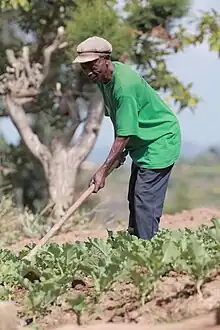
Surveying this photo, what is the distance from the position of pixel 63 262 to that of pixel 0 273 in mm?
396

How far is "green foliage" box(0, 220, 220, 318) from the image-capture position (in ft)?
13.3

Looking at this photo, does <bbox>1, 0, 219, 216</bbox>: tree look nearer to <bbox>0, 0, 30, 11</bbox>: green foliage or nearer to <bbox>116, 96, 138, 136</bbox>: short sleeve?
<bbox>0, 0, 30, 11</bbox>: green foliage

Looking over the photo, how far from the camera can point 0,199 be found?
11812 mm

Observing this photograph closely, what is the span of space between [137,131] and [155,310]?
4.63ft

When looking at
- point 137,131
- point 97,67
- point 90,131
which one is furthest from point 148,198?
point 90,131

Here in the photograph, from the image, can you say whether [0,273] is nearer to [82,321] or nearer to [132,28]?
[82,321]

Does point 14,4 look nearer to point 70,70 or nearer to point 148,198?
point 70,70

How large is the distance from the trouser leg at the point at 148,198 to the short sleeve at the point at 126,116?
452 millimetres

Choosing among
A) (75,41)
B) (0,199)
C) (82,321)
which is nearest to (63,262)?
(82,321)

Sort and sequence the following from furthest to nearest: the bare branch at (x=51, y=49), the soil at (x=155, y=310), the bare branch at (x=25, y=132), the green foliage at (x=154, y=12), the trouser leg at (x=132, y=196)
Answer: the bare branch at (x=25, y=132)
the bare branch at (x=51, y=49)
the green foliage at (x=154, y=12)
the trouser leg at (x=132, y=196)
the soil at (x=155, y=310)

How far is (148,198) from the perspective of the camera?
534 cm

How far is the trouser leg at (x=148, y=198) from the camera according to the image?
17.5 ft

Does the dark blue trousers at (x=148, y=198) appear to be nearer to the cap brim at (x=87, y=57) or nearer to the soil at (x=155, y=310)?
the cap brim at (x=87, y=57)

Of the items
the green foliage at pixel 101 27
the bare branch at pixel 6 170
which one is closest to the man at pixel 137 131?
the green foliage at pixel 101 27
